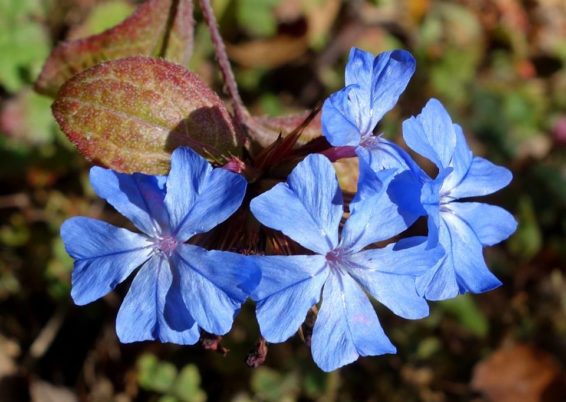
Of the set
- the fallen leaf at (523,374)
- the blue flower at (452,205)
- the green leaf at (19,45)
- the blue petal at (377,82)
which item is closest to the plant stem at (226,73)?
the blue petal at (377,82)

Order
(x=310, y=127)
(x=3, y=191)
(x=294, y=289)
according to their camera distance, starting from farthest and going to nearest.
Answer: (x=3, y=191), (x=310, y=127), (x=294, y=289)

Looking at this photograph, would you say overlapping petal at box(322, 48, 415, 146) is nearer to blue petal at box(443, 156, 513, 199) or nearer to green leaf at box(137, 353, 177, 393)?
blue petal at box(443, 156, 513, 199)

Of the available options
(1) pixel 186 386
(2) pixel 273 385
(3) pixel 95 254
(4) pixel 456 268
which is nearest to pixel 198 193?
(3) pixel 95 254

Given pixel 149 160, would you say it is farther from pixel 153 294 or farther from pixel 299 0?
pixel 299 0

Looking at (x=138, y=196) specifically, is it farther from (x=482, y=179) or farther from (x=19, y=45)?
(x=19, y=45)

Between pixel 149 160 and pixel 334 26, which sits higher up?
pixel 149 160

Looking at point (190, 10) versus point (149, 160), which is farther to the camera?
point (190, 10)

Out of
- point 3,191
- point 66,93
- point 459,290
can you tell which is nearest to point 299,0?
point 3,191

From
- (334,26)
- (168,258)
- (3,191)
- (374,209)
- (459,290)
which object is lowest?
(3,191)
